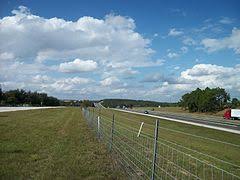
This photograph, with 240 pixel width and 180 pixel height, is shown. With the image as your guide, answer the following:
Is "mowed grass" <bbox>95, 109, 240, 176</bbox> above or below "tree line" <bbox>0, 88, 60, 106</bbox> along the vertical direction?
below

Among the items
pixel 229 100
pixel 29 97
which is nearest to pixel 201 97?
pixel 229 100

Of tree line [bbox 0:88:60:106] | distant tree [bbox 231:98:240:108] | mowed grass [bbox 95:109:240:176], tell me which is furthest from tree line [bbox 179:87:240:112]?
mowed grass [bbox 95:109:240:176]

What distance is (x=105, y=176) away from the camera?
30.8 ft

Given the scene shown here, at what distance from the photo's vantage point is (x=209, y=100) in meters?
111

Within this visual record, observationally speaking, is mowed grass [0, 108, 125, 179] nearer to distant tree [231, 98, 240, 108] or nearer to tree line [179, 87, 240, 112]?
tree line [179, 87, 240, 112]

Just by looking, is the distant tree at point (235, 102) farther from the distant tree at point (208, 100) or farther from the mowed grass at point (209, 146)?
the mowed grass at point (209, 146)

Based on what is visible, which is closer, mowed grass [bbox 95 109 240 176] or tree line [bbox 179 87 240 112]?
mowed grass [bbox 95 109 240 176]

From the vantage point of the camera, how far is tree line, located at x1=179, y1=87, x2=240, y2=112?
11125 cm

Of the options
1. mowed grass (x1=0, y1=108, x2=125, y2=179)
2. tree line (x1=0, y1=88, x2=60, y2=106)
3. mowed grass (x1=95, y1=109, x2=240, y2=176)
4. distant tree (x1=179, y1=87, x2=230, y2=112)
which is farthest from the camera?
tree line (x1=0, y1=88, x2=60, y2=106)

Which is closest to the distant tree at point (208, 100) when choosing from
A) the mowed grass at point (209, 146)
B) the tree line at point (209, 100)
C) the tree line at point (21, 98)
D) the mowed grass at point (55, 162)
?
the tree line at point (209, 100)

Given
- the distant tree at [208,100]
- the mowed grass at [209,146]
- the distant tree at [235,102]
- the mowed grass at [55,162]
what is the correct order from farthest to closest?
the distant tree at [235,102]
the distant tree at [208,100]
the mowed grass at [55,162]
the mowed grass at [209,146]

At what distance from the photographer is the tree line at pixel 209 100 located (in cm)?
11125

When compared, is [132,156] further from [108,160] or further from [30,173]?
[30,173]

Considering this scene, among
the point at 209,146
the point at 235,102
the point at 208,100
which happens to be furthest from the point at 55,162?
the point at 235,102
